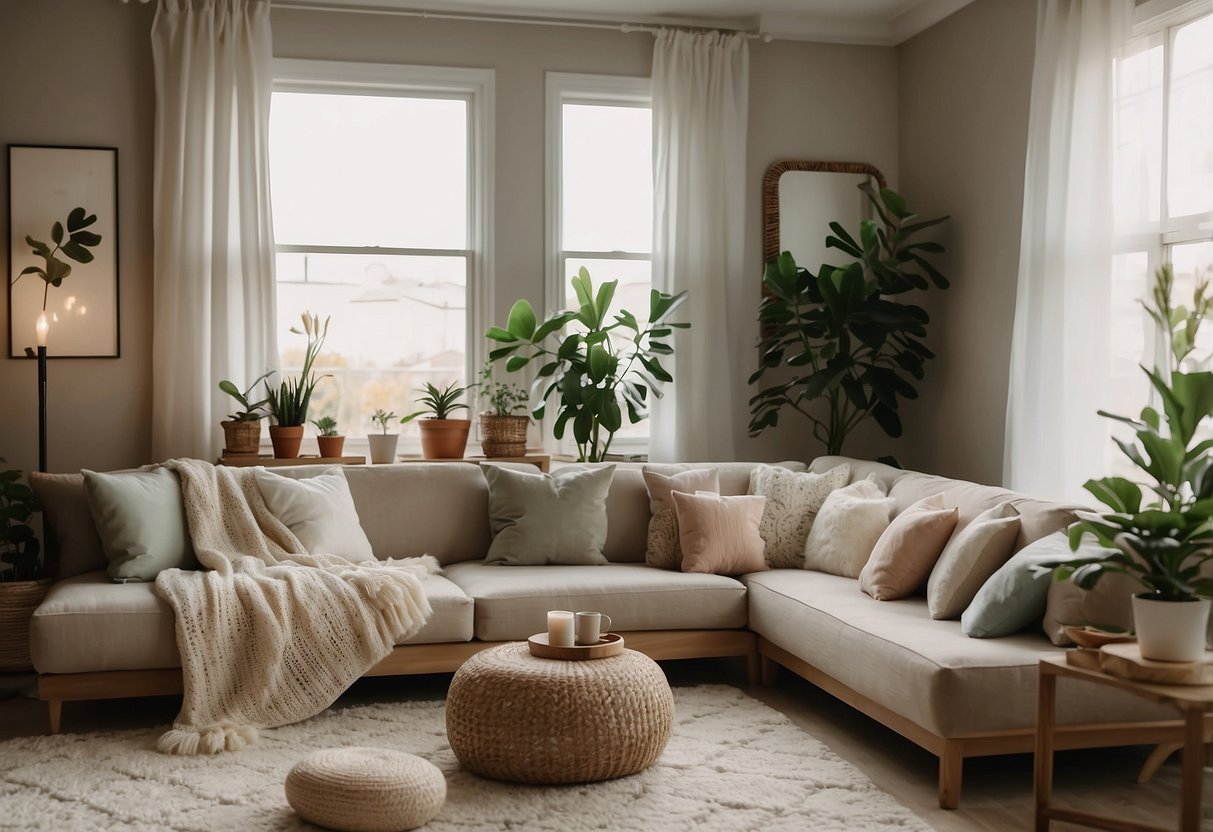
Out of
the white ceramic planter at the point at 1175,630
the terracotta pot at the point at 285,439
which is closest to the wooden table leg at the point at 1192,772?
the white ceramic planter at the point at 1175,630

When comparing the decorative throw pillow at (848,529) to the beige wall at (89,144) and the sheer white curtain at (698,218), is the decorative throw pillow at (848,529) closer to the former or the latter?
the sheer white curtain at (698,218)

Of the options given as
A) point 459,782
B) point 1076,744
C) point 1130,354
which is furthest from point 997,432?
point 459,782

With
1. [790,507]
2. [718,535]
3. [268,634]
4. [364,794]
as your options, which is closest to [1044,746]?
[364,794]

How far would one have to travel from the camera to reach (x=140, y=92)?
5074 mm

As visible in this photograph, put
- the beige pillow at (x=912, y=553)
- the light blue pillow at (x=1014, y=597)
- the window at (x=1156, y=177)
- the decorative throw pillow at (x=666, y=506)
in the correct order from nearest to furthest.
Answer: the light blue pillow at (x=1014, y=597), the beige pillow at (x=912, y=553), the window at (x=1156, y=177), the decorative throw pillow at (x=666, y=506)

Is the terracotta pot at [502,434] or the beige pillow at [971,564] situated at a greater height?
the terracotta pot at [502,434]

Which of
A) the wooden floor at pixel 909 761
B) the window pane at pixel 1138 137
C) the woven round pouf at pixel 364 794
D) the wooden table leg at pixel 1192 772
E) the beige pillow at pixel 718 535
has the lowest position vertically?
the wooden floor at pixel 909 761

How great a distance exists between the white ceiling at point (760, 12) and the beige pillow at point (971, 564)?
2.97 m

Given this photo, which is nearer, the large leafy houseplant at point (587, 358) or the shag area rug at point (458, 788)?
the shag area rug at point (458, 788)

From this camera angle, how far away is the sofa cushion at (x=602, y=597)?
3830 millimetres

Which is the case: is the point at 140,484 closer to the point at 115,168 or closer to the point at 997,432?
the point at 115,168

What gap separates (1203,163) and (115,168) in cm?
446

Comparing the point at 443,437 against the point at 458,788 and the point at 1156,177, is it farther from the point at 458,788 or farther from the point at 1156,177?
the point at 1156,177

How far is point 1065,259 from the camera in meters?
4.33
